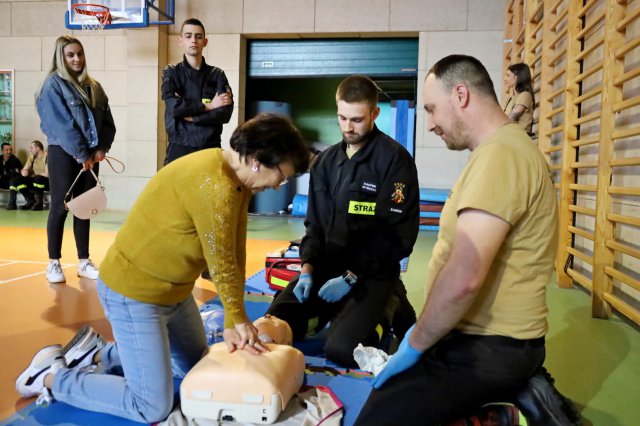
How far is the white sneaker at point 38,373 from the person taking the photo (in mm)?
1852

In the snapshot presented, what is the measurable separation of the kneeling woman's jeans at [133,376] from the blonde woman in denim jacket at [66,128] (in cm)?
198

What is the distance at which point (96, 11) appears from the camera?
788 centimetres

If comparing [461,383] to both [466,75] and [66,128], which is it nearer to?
[466,75]

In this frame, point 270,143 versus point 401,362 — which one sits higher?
point 270,143

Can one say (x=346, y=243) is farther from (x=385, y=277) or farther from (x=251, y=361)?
(x=251, y=361)

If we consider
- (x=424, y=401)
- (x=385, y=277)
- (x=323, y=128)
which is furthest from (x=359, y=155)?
(x=323, y=128)

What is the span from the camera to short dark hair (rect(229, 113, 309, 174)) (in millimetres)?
1636

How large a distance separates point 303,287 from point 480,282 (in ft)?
4.03

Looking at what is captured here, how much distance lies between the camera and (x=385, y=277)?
2.47 metres

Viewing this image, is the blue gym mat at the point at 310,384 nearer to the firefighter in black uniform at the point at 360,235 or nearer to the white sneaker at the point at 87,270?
the firefighter in black uniform at the point at 360,235

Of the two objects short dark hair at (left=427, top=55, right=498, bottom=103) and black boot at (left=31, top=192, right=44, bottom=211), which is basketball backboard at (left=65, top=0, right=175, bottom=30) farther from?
short dark hair at (left=427, top=55, right=498, bottom=103)

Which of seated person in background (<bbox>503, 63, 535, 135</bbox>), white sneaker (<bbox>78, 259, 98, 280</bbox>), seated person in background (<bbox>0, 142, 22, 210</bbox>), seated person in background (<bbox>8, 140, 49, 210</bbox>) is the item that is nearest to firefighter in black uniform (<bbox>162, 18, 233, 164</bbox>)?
white sneaker (<bbox>78, 259, 98, 280</bbox>)

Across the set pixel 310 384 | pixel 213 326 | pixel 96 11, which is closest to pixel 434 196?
pixel 213 326

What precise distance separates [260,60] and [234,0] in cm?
101
